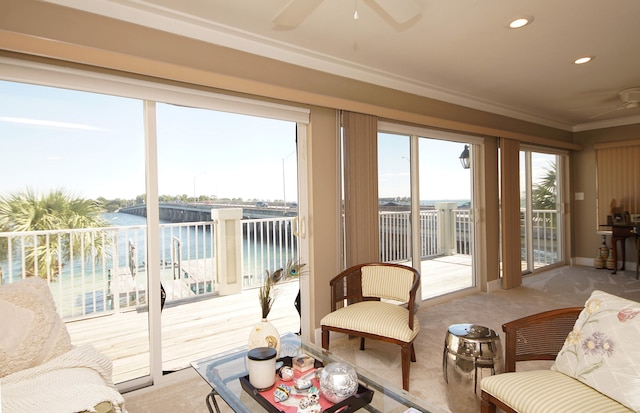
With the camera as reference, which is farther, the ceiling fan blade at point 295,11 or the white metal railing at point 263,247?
the white metal railing at point 263,247

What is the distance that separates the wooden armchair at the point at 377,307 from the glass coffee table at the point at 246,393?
490 millimetres

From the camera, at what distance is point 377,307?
2564 mm

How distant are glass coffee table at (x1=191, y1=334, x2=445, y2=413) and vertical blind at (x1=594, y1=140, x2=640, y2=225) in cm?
566

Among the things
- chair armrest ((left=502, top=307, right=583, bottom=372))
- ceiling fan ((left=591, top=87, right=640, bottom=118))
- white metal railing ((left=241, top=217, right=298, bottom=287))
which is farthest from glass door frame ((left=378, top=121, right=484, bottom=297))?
chair armrest ((left=502, top=307, right=583, bottom=372))

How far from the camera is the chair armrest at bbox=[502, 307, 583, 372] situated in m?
1.71

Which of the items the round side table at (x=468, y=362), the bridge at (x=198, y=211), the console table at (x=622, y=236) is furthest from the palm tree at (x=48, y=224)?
the console table at (x=622, y=236)

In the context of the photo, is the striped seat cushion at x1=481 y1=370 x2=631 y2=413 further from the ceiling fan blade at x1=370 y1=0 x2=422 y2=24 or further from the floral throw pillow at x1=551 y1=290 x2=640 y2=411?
the ceiling fan blade at x1=370 y1=0 x2=422 y2=24

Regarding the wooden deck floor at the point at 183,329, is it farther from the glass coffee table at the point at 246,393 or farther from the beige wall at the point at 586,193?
the beige wall at the point at 586,193

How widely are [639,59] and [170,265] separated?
470 centimetres

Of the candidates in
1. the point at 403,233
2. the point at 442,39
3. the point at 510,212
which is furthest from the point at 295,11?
the point at 510,212

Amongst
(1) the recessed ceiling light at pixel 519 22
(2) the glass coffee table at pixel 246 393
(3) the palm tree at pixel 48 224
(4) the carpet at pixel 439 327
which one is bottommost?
(4) the carpet at pixel 439 327

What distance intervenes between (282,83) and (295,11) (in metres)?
1.11

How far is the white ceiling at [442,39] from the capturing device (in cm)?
221

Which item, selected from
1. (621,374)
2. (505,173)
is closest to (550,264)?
(505,173)
